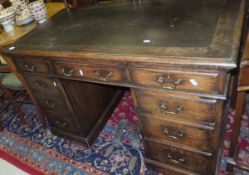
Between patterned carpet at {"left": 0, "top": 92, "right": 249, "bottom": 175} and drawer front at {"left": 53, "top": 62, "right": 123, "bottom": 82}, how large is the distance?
2.39 ft

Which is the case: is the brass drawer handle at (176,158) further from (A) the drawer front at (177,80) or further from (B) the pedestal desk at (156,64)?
(A) the drawer front at (177,80)

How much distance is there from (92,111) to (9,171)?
80 centimetres

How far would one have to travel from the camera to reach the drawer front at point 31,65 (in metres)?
1.34

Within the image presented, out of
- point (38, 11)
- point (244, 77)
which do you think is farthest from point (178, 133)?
point (38, 11)

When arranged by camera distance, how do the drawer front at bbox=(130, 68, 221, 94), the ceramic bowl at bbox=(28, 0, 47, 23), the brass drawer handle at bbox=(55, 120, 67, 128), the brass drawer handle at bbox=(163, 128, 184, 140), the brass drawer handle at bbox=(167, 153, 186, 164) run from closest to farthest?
the drawer front at bbox=(130, 68, 221, 94)
the brass drawer handle at bbox=(163, 128, 184, 140)
the brass drawer handle at bbox=(167, 153, 186, 164)
the ceramic bowl at bbox=(28, 0, 47, 23)
the brass drawer handle at bbox=(55, 120, 67, 128)

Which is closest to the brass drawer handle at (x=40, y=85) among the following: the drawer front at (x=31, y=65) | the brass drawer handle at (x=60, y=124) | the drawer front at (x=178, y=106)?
the drawer front at (x=31, y=65)

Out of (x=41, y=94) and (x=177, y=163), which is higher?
(x=41, y=94)

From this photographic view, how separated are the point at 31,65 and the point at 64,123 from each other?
1.83 feet

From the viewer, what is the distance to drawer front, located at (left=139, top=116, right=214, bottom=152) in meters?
1.09

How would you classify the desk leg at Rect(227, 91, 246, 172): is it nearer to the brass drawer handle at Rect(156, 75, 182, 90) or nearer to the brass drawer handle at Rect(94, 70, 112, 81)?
the brass drawer handle at Rect(156, 75, 182, 90)

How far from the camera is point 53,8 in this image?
6.75ft

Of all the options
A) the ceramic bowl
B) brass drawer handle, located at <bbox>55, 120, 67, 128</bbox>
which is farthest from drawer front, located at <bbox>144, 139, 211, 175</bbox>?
the ceramic bowl

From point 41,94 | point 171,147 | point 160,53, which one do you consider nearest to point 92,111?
point 41,94

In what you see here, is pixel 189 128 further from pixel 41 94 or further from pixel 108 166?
pixel 41 94
